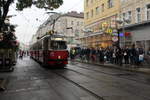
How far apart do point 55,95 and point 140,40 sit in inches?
686

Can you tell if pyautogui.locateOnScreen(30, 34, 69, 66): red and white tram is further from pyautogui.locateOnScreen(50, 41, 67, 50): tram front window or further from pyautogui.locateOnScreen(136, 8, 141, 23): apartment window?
pyautogui.locateOnScreen(136, 8, 141, 23): apartment window

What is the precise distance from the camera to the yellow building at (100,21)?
29359mm

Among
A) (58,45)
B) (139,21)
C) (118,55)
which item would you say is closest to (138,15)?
(139,21)

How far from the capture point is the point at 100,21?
3456 cm

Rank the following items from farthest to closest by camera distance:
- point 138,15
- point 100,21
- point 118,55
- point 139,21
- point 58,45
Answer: point 100,21 → point 138,15 → point 139,21 → point 118,55 → point 58,45

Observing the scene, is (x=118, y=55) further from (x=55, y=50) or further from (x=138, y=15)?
(x=55, y=50)

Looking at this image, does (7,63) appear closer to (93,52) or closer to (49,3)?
(49,3)

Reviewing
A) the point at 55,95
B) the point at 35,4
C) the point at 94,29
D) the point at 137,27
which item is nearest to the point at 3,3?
the point at 35,4

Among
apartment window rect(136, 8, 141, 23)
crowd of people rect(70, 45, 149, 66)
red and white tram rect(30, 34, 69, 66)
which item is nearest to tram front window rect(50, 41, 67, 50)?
red and white tram rect(30, 34, 69, 66)

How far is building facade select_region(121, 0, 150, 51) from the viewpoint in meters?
22.2

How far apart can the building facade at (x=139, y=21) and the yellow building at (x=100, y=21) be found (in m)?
2.14

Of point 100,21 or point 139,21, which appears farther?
point 100,21

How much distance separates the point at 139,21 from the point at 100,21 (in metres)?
10.8

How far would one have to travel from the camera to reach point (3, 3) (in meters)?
13.9
